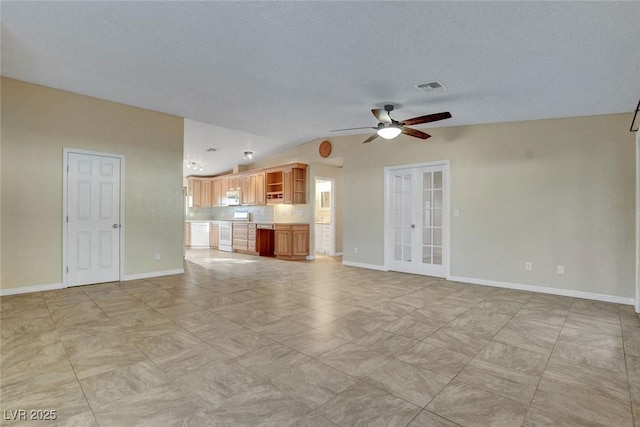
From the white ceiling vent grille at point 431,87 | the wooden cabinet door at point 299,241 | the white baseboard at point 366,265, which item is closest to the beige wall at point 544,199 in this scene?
the white baseboard at point 366,265

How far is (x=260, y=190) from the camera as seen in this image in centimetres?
917

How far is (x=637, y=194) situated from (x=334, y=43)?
13.9 feet

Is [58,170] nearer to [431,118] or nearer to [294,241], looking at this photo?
[294,241]

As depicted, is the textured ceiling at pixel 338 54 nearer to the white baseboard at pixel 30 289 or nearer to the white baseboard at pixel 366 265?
the white baseboard at pixel 30 289

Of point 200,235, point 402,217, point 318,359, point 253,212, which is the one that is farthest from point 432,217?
point 200,235

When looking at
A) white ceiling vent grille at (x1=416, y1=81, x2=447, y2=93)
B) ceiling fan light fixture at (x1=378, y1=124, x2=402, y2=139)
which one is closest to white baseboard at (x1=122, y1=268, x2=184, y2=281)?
ceiling fan light fixture at (x1=378, y1=124, x2=402, y2=139)

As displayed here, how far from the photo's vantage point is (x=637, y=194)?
4.00 meters

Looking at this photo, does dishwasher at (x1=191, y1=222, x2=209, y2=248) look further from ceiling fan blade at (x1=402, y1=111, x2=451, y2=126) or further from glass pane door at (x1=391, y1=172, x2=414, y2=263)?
ceiling fan blade at (x1=402, y1=111, x2=451, y2=126)

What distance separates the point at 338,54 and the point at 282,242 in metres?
5.69

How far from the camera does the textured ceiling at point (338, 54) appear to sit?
8.38 ft

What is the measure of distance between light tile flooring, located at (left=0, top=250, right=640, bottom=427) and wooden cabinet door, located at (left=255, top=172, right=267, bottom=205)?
4819 mm

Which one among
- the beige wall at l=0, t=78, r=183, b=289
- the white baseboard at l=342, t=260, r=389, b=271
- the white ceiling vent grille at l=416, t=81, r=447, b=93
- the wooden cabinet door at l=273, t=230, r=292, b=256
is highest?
the white ceiling vent grille at l=416, t=81, r=447, b=93

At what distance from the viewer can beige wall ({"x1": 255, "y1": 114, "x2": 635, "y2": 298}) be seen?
4301 mm

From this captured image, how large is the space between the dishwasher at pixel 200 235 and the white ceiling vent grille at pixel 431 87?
8.98m
